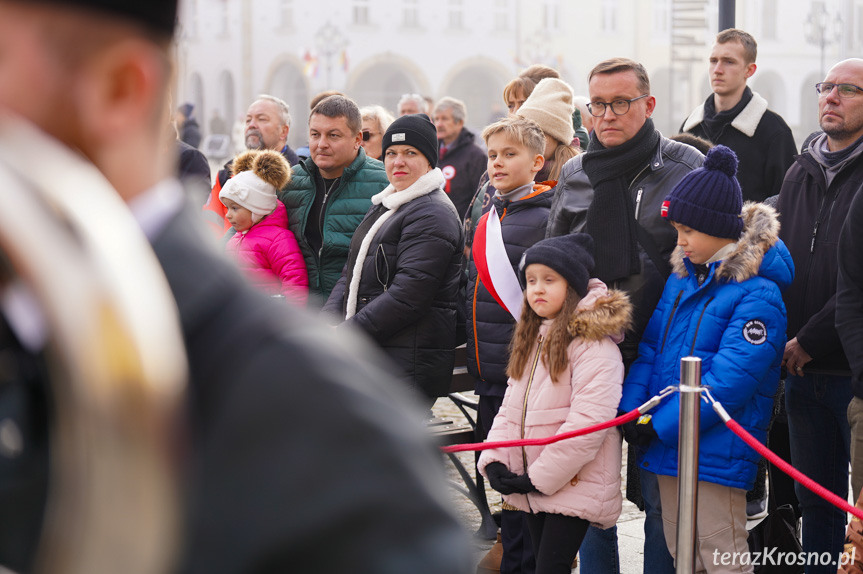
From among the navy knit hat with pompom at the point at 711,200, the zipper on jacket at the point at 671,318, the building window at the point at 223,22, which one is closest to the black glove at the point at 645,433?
the zipper on jacket at the point at 671,318

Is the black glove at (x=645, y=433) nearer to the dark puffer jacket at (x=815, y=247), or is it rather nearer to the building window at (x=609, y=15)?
the dark puffer jacket at (x=815, y=247)

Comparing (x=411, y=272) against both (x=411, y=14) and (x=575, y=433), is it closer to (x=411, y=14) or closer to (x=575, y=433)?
(x=575, y=433)

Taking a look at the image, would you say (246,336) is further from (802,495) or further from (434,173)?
(434,173)

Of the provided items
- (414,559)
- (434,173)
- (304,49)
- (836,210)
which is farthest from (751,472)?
(304,49)

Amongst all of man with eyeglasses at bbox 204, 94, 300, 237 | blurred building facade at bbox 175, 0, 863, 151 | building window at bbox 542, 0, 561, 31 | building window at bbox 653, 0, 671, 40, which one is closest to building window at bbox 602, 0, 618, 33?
blurred building facade at bbox 175, 0, 863, 151

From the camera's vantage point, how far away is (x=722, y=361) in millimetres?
3432

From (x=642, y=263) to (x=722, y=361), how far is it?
578 millimetres

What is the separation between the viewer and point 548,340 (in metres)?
3.71

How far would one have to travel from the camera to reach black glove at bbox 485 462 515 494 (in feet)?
12.1

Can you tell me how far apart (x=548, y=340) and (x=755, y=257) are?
0.80 metres

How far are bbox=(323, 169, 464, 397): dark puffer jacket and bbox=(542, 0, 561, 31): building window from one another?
1851 inches

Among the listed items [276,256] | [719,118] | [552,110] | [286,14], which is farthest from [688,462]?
[286,14]

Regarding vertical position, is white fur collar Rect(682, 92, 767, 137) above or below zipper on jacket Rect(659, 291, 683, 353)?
above

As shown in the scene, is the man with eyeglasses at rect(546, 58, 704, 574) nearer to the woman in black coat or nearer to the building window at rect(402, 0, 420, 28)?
the woman in black coat
